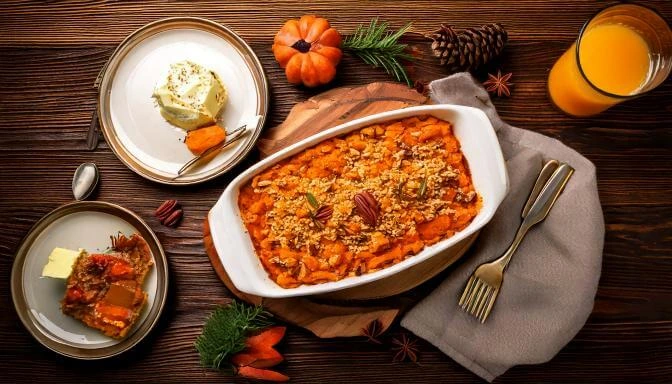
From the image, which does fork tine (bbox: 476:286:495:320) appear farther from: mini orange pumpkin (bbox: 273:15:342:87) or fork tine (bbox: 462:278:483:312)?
mini orange pumpkin (bbox: 273:15:342:87)

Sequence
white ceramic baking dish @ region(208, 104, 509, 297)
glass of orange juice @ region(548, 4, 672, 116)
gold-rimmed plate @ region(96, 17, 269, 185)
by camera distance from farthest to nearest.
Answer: gold-rimmed plate @ region(96, 17, 269, 185) < glass of orange juice @ region(548, 4, 672, 116) < white ceramic baking dish @ region(208, 104, 509, 297)

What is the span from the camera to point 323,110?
237 centimetres

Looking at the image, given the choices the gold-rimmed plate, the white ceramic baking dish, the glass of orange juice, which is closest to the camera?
the white ceramic baking dish

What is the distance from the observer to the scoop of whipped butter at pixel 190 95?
7.60 ft

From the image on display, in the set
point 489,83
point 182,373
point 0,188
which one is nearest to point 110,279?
point 182,373

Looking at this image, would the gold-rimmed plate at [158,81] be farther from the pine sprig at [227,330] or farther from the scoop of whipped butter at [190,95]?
the pine sprig at [227,330]

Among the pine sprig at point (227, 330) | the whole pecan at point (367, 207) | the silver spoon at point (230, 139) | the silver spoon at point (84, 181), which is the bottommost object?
the pine sprig at point (227, 330)

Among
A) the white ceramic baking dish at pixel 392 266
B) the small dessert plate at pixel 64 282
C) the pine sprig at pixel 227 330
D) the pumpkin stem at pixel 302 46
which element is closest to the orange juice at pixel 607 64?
the white ceramic baking dish at pixel 392 266

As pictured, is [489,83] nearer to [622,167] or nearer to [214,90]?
[622,167]

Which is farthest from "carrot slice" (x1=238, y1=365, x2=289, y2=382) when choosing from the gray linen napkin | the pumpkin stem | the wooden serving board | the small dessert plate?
the pumpkin stem

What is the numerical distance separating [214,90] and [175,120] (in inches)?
8.9

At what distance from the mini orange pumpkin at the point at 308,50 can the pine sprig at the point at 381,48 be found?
0.11 meters

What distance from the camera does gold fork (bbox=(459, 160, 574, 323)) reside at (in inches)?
90.0

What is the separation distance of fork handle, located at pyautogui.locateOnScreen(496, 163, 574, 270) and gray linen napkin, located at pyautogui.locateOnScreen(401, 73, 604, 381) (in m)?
0.03
